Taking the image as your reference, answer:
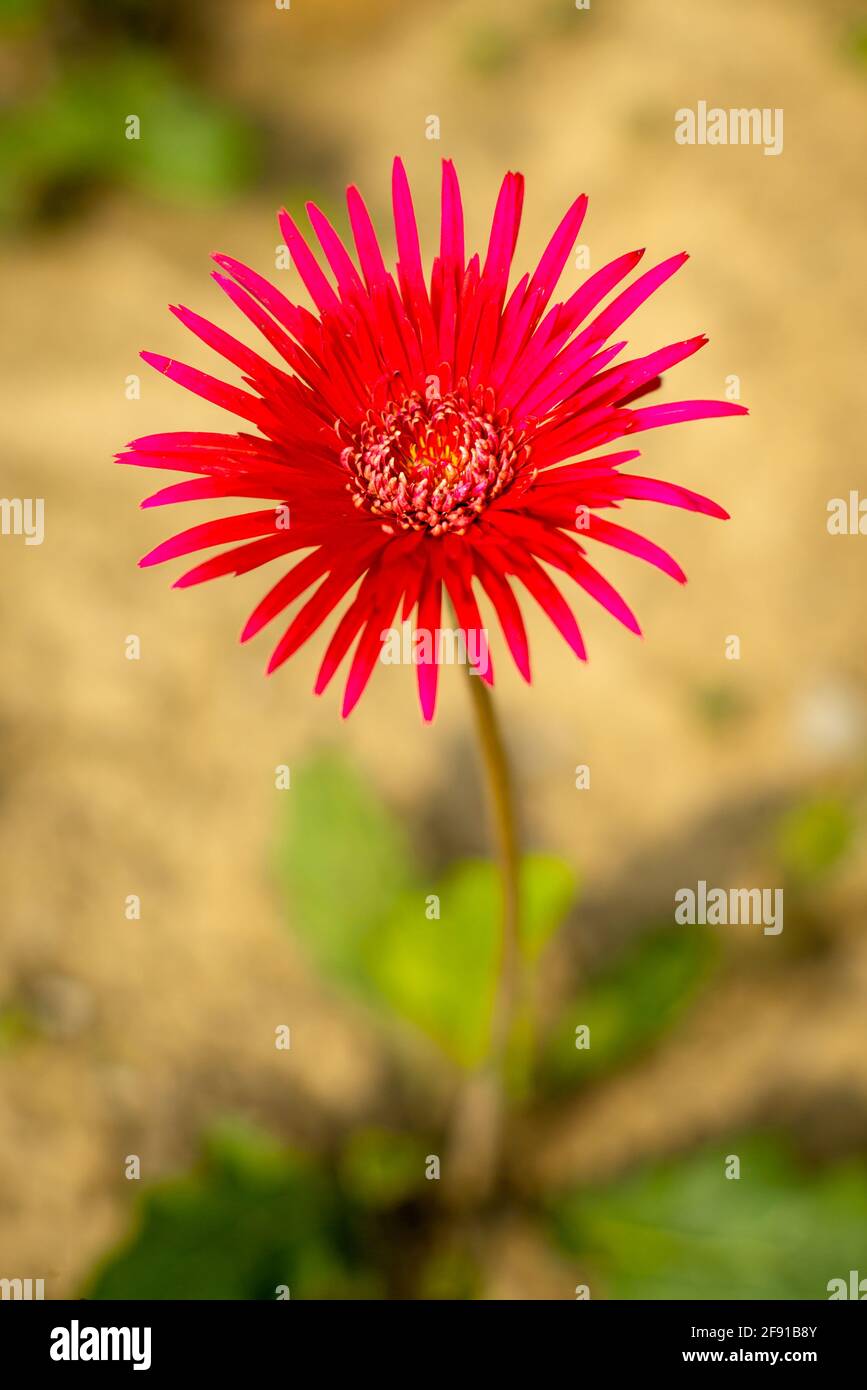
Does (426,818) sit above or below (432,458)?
below

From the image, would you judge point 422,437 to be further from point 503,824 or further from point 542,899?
point 542,899

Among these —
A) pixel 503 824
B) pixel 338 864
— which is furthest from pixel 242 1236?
pixel 503 824

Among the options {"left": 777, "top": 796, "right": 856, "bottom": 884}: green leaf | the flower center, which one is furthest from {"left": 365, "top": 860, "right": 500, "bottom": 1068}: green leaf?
the flower center

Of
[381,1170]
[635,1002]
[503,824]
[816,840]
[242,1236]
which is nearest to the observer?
[503,824]

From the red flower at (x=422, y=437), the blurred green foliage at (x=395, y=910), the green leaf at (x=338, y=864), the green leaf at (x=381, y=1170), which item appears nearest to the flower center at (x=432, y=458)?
the red flower at (x=422, y=437)

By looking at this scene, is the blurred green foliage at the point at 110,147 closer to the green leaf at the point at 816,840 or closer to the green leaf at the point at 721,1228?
the green leaf at the point at 816,840

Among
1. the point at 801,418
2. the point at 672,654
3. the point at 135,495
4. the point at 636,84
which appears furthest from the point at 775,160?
the point at 135,495

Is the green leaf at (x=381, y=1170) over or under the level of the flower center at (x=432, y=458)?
under
